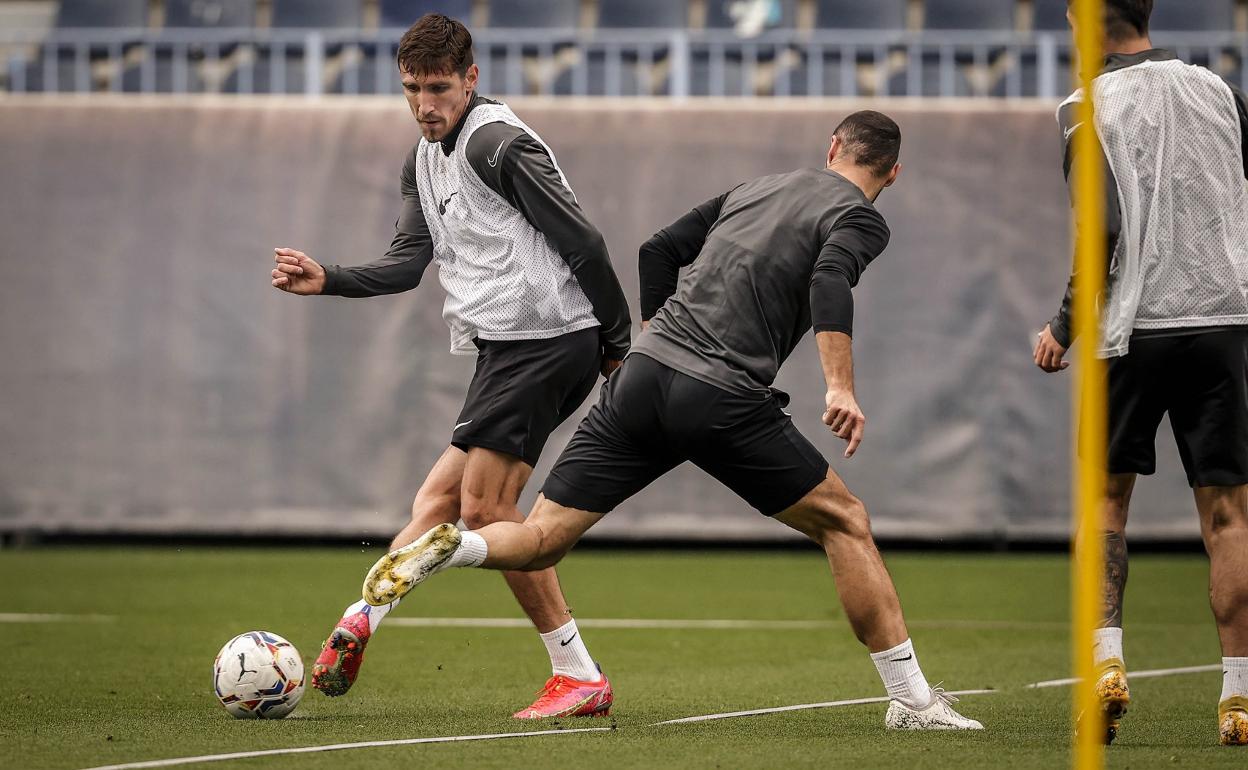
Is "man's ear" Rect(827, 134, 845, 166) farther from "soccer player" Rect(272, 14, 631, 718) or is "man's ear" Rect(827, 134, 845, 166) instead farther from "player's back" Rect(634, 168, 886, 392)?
"soccer player" Rect(272, 14, 631, 718)

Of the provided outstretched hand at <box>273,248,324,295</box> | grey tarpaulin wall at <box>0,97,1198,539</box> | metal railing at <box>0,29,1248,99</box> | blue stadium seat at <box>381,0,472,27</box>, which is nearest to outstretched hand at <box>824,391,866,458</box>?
outstretched hand at <box>273,248,324,295</box>

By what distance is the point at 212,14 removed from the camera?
1407cm

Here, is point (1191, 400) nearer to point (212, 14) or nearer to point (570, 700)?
point (570, 700)

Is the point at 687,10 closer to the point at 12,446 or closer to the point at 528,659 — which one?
the point at 12,446

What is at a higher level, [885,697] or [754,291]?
[754,291]

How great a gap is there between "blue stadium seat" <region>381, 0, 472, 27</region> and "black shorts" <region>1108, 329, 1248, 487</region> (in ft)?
35.4

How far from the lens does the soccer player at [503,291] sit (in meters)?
4.59

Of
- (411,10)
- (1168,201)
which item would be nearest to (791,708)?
(1168,201)

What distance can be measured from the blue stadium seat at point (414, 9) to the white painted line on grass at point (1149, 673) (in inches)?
386

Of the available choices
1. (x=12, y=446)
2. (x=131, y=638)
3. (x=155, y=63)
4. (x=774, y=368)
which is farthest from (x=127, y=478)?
(x=774, y=368)

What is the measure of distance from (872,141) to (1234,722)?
1.77 metres

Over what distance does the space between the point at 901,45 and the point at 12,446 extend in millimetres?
7262

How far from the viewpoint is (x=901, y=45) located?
12.4 m

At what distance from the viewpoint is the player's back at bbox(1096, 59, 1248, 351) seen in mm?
4066
